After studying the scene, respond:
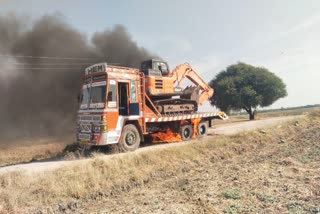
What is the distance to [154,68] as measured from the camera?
13562mm

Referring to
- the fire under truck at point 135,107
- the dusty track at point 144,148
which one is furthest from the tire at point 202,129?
the dusty track at point 144,148

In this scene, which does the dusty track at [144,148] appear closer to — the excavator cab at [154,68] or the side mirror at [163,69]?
the excavator cab at [154,68]

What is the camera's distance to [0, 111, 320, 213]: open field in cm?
603

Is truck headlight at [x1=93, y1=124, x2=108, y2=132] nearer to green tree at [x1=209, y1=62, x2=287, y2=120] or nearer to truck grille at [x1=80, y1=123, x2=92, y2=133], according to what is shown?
truck grille at [x1=80, y1=123, x2=92, y2=133]

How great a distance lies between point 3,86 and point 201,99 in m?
17.3

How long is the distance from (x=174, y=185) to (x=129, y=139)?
3.75 metres

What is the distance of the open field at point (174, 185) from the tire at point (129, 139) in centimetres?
117

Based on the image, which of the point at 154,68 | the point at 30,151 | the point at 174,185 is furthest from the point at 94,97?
the point at 30,151

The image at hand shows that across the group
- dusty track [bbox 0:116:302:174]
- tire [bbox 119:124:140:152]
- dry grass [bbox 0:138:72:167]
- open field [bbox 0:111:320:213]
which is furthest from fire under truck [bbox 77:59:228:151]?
dry grass [bbox 0:138:72:167]

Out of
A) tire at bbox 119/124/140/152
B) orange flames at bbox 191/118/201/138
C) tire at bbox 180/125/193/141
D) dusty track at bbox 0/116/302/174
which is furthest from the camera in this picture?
orange flames at bbox 191/118/201/138

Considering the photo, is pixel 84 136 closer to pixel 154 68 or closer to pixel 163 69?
pixel 154 68

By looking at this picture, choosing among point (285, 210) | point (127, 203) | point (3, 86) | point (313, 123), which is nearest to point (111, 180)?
point (127, 203)

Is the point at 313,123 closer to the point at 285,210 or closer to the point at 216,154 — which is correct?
the point at 216,154

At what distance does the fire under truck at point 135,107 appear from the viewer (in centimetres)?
1027
